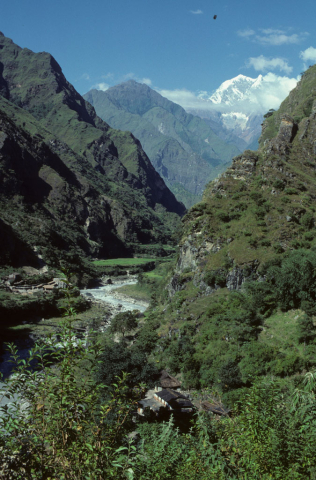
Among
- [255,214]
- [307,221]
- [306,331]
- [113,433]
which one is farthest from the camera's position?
[255,214]

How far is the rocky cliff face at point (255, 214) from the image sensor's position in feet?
144

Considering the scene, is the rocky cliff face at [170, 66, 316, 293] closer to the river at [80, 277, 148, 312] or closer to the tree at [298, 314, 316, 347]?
the tree at [298, 314, 316, 347]

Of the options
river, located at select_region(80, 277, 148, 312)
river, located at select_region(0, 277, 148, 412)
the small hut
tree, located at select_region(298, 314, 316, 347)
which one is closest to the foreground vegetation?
the small hut

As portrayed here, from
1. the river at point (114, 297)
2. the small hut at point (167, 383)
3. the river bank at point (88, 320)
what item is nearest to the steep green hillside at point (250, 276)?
the small hut at point (167, 383)

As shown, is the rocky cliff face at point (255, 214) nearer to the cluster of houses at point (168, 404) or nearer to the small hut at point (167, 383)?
the small hut at point (167, 383)

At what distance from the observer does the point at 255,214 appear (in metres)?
48.7

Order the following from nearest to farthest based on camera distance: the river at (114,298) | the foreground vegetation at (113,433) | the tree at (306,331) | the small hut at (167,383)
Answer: the foreground vegetation at (113,433) < the tree at (306,331) < the small hut at (167,383) < the river at (114,298)

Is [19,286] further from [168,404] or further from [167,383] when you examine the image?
[168,404]

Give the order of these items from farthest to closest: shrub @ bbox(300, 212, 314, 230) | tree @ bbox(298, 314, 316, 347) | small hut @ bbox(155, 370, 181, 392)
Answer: shrub @ bbox(300, 212, 314, 230)
small hut @ bbox(155, 370, 181, 392)
tree @ bbox(298, 314, 316, 347)

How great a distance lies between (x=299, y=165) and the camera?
183 feet

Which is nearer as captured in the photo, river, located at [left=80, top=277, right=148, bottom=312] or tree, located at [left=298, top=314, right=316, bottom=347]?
tree, located at [left=298, top=314, right=316, bottom=347]

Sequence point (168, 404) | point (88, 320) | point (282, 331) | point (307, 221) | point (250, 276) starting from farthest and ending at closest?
point (88, 320), point (307, 221), point (250, 276), point (282, 331), point (168, 404)

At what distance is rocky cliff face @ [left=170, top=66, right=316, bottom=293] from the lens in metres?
43.9

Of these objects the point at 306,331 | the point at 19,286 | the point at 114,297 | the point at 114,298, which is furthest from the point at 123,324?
the point at 19,286
